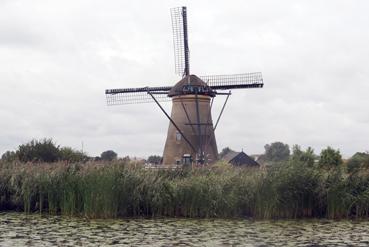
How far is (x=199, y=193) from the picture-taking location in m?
14.8

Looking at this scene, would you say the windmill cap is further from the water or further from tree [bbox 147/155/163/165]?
the water

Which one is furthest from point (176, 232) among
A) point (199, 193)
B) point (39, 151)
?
point (39, 151)

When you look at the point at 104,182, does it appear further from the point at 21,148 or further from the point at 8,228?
the point at 21,148

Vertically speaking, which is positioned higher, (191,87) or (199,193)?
(191,87)

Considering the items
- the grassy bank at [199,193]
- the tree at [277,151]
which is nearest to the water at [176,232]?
the grassy bank at [199,193]

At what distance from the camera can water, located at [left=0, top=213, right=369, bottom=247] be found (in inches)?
416

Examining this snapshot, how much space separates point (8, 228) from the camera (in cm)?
1223

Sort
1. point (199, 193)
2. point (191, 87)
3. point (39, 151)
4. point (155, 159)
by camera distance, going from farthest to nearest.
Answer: point (155, 159) → point (191, 87) → point (39, 151) → point (199, 193)

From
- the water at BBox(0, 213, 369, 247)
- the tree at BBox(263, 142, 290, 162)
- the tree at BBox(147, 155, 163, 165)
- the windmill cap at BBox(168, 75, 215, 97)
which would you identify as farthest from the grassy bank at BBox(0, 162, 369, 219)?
the tree at BBox(263, 142, 290, 162)

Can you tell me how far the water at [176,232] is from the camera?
34.7 feet

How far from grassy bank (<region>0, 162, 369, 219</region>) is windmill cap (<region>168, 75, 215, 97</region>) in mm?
13003

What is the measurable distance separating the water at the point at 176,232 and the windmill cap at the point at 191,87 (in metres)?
14.9

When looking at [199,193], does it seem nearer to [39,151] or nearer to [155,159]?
[39,151]

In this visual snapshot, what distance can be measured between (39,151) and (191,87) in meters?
9.04
